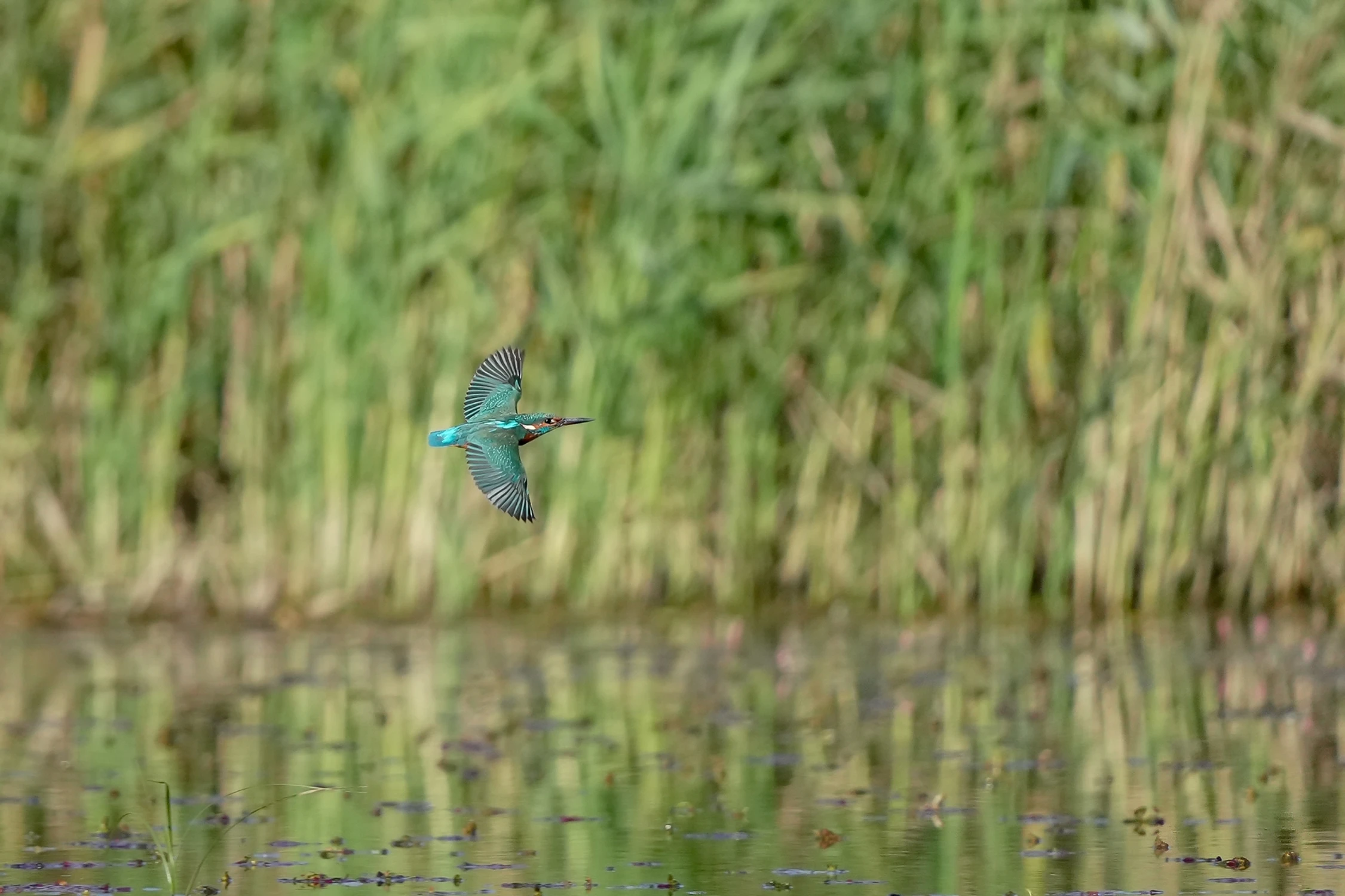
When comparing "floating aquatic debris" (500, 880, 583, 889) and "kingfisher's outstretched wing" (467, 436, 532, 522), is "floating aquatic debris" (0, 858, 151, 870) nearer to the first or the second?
"floating aquatic debris" (500, 880, 583, 889)

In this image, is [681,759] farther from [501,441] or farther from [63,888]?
[63,888]

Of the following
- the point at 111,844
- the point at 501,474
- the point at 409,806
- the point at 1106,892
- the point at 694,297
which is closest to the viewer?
the point at 1106,892

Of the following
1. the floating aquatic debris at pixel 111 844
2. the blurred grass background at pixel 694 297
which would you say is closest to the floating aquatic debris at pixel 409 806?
the floating aquatic debris at pixel 111 844

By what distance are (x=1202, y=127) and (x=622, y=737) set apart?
3.77 metres

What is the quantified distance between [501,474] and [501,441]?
146 millimetres

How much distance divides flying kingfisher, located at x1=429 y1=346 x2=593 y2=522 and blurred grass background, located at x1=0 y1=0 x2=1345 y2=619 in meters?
4.23

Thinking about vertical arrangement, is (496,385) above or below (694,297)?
below

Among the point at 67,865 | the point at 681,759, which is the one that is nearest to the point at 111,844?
the point at 67,865

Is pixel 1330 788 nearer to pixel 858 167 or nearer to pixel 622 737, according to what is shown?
pixel 622 737

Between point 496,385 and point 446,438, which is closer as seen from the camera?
point 446,438

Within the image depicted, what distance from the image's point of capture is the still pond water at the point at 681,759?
5.73m

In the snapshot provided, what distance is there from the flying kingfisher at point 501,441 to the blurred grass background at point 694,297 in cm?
423

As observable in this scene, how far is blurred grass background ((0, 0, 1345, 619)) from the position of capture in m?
10.4

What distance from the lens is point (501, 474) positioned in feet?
18.6
